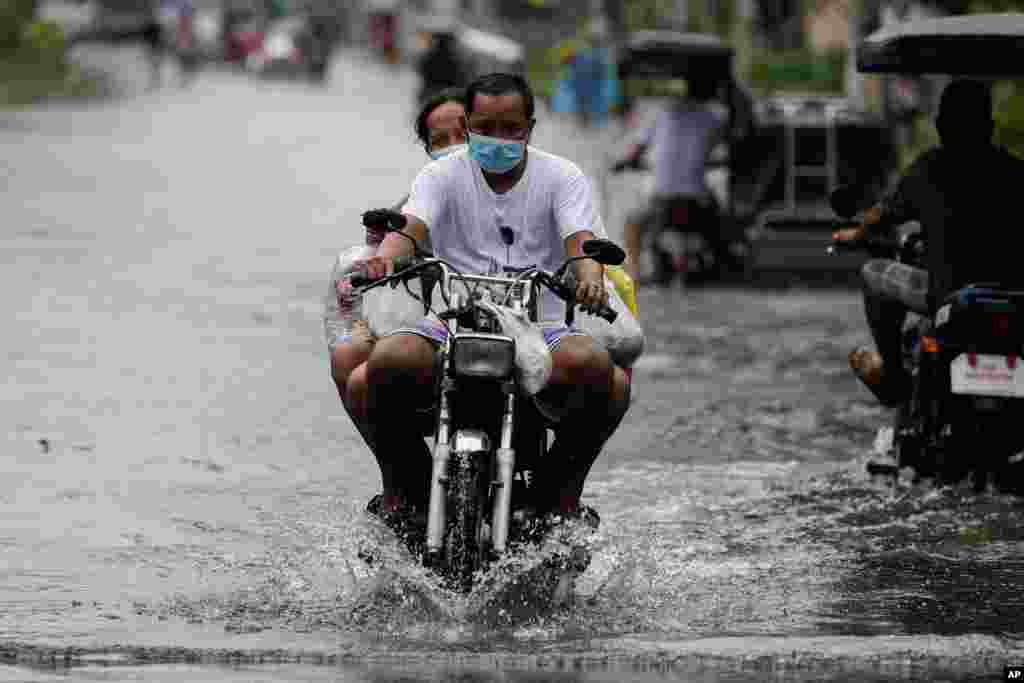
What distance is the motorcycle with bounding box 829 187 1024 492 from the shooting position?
33.1ft

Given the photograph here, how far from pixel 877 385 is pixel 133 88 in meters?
55.5

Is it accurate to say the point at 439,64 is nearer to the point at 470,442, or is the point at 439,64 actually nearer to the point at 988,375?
the point at 988,375

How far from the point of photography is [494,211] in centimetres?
810

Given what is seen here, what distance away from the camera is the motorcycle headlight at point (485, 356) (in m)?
7.48

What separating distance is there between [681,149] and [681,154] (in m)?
0.05

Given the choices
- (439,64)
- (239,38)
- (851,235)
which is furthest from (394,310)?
(239,38)

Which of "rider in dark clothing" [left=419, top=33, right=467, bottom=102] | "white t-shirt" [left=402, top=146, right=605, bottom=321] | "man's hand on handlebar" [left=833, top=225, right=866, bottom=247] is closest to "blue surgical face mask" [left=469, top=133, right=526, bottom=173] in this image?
"white t-shirt" [left=402, top=146, right=605, bottom=321]

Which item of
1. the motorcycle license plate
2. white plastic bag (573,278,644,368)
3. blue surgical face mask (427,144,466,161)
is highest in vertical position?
blue surgical face mask (427,144,466,161)

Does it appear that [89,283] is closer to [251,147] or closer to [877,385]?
[877,385]

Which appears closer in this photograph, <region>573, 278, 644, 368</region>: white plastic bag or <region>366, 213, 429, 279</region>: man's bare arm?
<region>366, 213, 429, 279</region>: man's bare arm

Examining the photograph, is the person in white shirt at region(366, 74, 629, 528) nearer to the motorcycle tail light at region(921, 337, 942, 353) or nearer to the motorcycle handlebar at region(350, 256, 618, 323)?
the motorcycle handlebar at region(350, 256, 618, 323)

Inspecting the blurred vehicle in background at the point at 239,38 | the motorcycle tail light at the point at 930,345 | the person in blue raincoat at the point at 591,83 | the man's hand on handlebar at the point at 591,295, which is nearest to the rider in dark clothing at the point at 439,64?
the person in blue raincoat at the point at 591,83

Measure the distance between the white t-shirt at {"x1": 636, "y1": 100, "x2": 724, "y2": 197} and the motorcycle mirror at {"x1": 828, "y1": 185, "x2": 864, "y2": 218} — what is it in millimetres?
8983

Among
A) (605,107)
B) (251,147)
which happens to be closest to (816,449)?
(251,147)
